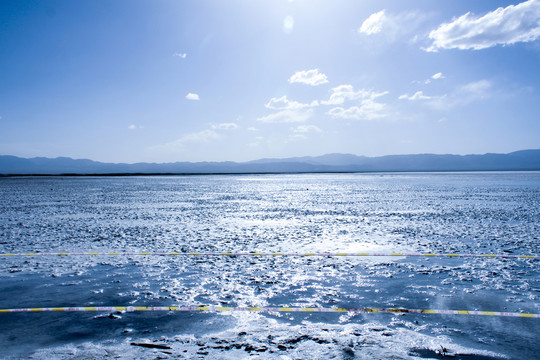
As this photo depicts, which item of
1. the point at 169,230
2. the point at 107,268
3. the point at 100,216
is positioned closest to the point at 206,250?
the point at 107,268

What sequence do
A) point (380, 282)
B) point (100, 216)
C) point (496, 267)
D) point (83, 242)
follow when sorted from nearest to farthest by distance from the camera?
1. point (380, 282)
2. point (496, 267)
3. point (83, 242)
4. point (100, 216)

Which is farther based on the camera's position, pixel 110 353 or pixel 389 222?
pixel 389 222

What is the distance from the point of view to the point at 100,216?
19844 millimetres

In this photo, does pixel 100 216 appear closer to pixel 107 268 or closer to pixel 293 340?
pixel 107 268

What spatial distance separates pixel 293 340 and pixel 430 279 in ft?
14.0

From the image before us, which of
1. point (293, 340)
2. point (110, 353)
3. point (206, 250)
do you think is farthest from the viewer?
point (206, 250)

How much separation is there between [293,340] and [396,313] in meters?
1.99

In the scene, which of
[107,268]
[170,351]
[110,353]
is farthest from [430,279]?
[107,268]

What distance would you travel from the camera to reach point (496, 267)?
8.63 m

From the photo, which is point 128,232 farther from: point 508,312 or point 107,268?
point 508,312

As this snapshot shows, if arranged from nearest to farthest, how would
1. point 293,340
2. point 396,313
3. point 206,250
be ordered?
point 293,340 < point 396,313 < point 206,250

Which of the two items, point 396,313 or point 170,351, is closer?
point 170,351

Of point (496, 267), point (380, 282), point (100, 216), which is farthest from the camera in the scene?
point (100, 216)

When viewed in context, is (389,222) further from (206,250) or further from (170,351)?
(170,351)
